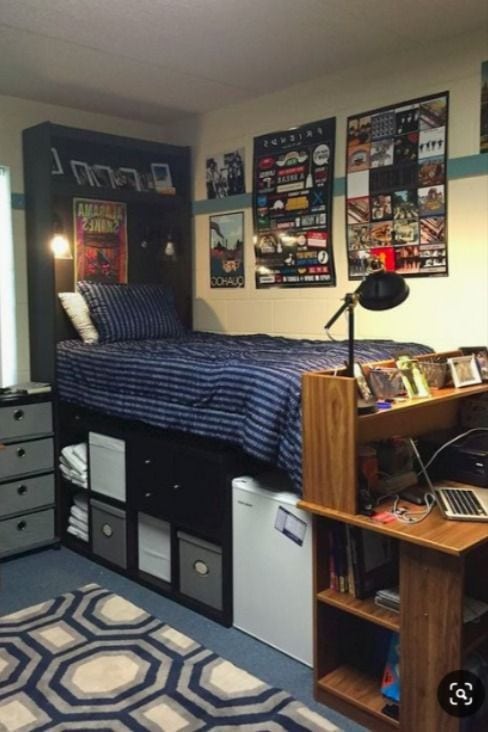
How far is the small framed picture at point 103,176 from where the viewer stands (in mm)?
3881

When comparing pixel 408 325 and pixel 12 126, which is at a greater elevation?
pixel 12 126

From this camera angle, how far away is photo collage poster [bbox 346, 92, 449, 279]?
9.81ft

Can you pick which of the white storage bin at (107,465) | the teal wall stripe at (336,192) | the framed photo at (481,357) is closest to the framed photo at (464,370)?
the framed photo at (481,357)

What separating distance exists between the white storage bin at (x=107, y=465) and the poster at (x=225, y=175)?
1.69 meters

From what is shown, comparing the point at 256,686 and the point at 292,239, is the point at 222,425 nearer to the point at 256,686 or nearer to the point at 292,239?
the point at 256,686

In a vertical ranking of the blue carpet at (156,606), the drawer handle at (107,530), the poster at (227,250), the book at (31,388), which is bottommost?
the blue carpet at (156,606)

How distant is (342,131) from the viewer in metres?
3.34

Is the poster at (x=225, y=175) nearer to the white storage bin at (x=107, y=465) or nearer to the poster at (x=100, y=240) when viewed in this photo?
the poster at (x=100, y=240)

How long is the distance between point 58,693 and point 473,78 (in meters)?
2.89

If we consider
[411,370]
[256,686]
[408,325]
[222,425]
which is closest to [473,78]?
[408,325]

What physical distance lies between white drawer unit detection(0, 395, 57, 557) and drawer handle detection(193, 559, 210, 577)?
1.05 m

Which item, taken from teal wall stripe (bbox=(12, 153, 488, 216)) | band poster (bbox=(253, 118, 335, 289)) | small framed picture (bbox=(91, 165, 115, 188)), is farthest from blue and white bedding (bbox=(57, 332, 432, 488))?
small framed picture (bbox=(91, 165, 115, 188))

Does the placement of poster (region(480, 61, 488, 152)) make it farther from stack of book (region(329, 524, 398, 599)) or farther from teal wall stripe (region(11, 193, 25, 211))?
teal wall stripe (region(11, 193, 25, 211))

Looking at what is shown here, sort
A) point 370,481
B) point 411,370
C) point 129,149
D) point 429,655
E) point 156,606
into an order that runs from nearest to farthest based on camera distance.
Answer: point 429,655 → point 370,481 → point 411,370 → point 156,606 → point 129,149
